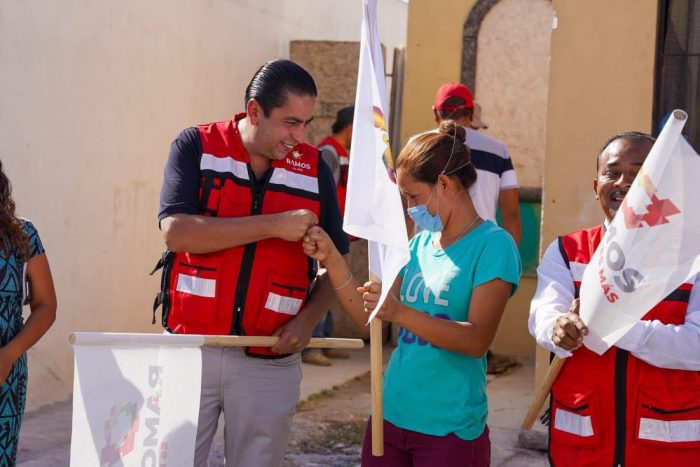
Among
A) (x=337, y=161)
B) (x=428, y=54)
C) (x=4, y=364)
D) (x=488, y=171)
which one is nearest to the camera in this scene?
(x=4, y=364)

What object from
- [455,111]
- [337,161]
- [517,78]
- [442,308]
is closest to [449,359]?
[442,308]

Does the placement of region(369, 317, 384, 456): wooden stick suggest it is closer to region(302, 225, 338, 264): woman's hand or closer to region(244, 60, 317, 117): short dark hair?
region(302, 225, 338, 264): woman's hand

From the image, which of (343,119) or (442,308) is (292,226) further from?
(343,119)

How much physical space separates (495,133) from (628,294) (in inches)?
248

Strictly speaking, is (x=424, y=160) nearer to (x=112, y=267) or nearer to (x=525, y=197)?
(x=112, y=267)

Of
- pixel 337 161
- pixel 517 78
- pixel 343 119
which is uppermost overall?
pixel 517 78

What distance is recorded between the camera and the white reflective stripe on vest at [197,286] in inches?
136

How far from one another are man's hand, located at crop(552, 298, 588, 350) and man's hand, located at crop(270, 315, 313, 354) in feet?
3.00

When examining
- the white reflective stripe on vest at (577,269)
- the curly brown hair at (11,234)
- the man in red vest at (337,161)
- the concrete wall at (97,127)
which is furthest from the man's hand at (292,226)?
the man in red vest at (337,161)

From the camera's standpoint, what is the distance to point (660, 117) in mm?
5469

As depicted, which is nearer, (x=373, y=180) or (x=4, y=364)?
(x=373, y=180)

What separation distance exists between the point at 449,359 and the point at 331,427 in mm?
3441

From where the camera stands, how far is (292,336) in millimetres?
3496

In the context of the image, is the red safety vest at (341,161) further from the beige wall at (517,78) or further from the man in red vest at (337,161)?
the beige wall at (517,78)
